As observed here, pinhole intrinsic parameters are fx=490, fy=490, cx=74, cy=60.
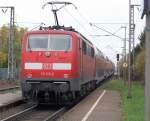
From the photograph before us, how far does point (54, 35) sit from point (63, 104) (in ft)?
10.9

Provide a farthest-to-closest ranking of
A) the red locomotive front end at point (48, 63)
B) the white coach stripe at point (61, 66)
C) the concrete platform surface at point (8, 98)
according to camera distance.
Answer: the concrete platform surface at point (8, 98) < the white coach stripe at point (61, 66) < the red locomotive front end at point (48, 63)

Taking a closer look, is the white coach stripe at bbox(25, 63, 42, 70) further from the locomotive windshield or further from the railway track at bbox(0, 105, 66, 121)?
the railway track at bbox(0, 105, 66, 121)

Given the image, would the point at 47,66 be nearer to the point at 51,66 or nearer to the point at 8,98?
the point at 51,66

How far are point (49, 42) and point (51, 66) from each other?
4.16 feet

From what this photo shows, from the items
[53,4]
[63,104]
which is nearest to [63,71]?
[63,104]

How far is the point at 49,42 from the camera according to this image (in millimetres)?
21188

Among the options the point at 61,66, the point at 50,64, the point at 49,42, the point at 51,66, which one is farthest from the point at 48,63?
the point at 49,42

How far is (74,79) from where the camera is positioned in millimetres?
20500

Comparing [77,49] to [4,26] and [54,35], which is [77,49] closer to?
[54,35]

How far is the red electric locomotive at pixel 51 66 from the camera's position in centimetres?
2023

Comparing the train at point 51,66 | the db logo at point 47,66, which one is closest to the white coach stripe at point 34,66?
the train at point 51,66

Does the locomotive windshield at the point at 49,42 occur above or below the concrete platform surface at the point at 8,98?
above

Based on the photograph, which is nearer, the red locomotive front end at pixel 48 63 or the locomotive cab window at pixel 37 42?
the red locomotive front end at pixel 48 63

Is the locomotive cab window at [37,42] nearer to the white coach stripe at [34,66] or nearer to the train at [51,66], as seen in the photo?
the train at [51,66]
